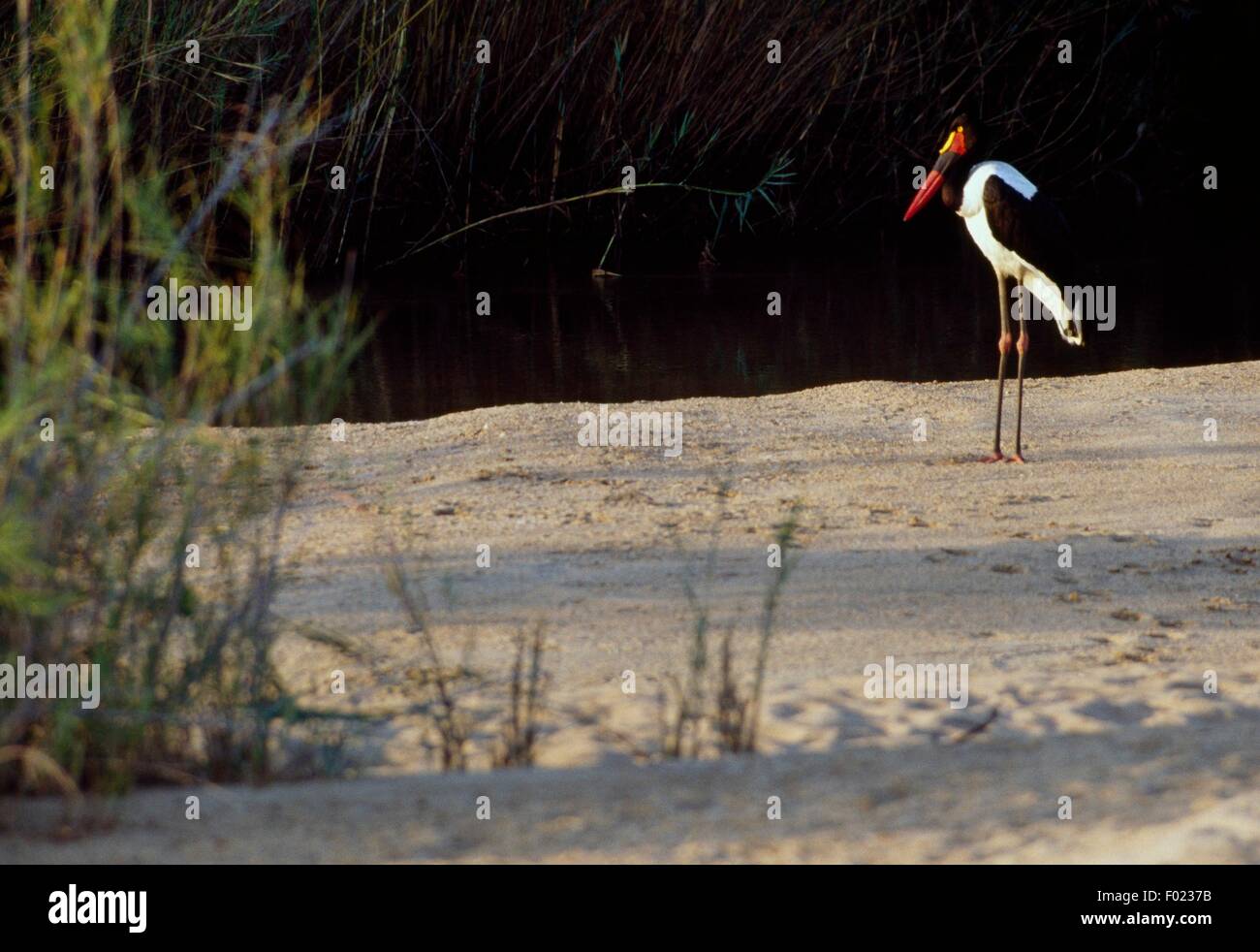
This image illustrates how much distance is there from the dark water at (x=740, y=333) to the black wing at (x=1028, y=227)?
7.32ft

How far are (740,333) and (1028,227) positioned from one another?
13.0 feet

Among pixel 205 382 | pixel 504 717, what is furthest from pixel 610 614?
pixel 205 382

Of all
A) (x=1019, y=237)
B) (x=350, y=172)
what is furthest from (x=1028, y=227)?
(x=350, y=172)

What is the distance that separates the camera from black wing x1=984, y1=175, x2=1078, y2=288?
301 inches

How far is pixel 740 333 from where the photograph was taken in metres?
11.5

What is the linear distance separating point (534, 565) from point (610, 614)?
0.54 meters

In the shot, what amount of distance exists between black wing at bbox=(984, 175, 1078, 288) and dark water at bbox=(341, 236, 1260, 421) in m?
2.23

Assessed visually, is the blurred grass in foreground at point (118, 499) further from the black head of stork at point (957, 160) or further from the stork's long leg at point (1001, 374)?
the black head of stork at point (957, 160)

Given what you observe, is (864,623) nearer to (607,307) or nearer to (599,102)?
(607,307)

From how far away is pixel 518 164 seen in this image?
46.0 feet

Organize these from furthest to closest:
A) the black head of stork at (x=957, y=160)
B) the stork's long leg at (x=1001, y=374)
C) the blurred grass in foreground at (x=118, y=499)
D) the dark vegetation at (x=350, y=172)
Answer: the black head of stork at (x=957, y=160)
the stork's long leg at (x=1001, y=374)
the dark vegetation at (x=350, y=172)
the blurred grass in foreground at (x=118, y=499)

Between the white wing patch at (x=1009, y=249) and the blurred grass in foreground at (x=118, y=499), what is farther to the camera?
the white wing patch at (x=1009, y=249)

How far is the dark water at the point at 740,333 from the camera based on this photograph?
32.9ft

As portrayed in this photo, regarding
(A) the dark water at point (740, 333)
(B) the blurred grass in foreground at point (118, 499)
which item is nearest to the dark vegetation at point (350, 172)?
(B) the blurred grass in foreground at point (118, 499)
